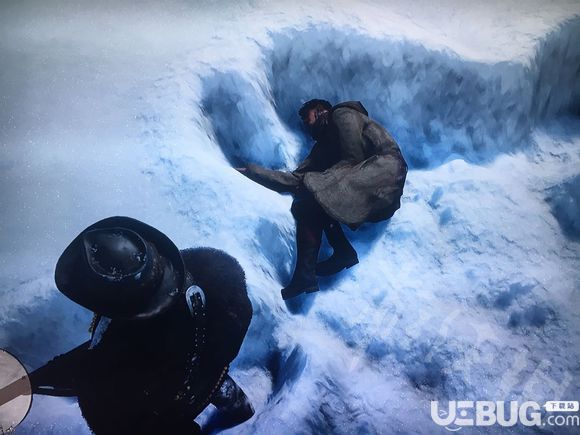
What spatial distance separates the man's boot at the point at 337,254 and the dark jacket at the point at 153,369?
127 cm

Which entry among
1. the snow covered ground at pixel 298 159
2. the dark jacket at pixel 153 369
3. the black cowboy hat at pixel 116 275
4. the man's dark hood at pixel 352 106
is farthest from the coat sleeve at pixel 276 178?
the black cowboy hat at pixel 116 275

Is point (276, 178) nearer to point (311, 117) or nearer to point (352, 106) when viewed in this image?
point (311, 117)

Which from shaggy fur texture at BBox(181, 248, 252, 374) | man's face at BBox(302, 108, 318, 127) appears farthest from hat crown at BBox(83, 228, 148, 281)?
man's face at BBox(302, 108, 318, 127)

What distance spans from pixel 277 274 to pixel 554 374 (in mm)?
1952

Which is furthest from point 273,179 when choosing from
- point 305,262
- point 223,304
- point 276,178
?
point 223,304

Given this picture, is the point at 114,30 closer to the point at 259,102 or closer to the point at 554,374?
the point at 259,102

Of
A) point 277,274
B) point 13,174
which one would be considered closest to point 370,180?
point 277,274

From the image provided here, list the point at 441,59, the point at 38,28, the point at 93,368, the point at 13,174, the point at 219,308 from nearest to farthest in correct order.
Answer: the point at 93,368
the point at 219,308
the point at 13,174
the point at 38,28
the point at 441,59

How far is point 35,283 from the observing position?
216cm

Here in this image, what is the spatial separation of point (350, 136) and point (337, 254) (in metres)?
1.03

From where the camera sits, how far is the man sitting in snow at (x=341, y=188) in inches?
110

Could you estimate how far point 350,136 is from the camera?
9.99ft

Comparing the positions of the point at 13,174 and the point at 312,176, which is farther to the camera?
the point at 312,176

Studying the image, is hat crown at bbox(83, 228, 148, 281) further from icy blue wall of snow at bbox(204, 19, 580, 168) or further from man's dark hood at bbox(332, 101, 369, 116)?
man's dark hood at bbox(332, 101, 369, 116)
